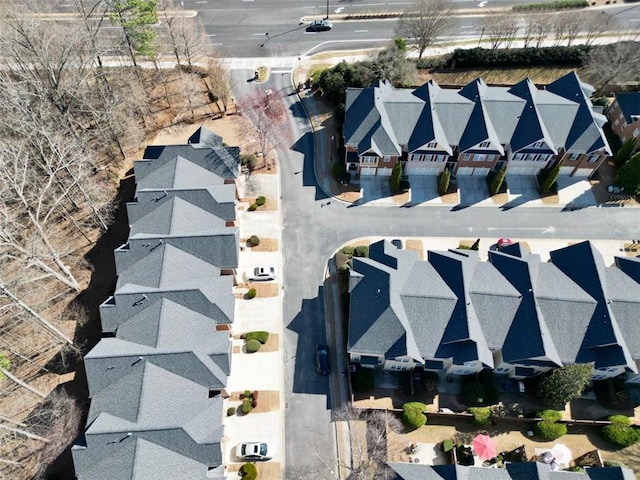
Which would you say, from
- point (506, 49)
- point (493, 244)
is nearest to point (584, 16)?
point (506, 49)

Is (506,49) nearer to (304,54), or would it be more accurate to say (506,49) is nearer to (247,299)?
(304,54)

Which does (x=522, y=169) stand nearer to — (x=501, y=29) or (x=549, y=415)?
(x=501, y=29)

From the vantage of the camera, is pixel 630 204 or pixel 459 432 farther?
pixel 630 204

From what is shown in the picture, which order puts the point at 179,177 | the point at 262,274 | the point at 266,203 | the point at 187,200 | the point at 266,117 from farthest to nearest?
the point at 266,117
the point at 266,203
the point at 179,177
the point at 187,200
the point at 262,274

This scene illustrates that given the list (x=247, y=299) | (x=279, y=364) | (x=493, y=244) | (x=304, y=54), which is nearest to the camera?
(x=279, y=364)

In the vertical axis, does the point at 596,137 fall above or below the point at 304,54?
below

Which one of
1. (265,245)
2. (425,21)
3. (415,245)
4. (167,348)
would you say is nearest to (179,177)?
(265,245)

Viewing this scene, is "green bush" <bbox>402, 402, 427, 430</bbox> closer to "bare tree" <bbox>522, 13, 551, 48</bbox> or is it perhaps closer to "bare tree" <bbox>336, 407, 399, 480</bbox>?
"bare tree" <bbox>336, 407, 399, 480</bbox>
